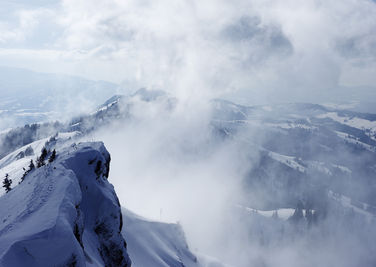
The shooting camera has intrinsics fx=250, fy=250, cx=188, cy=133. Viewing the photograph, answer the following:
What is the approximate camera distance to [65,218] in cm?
1614

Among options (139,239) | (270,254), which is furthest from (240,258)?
(139,239)

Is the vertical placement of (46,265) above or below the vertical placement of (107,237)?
above

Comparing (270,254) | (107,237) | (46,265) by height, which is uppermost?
(46,265)

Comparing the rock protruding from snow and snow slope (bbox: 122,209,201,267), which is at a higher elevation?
the rock protruding from snow

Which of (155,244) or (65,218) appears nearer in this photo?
(65,218)

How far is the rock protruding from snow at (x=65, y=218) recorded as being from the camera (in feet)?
43.7

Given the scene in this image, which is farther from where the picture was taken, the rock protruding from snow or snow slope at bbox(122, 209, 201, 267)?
snow slope at bbox(122, 209, 201, 267)

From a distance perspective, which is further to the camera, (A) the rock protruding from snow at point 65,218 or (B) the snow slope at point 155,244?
(B) the snow slope at point 155,244

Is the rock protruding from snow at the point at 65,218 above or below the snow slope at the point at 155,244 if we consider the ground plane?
above

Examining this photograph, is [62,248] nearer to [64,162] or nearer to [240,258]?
[64,162]

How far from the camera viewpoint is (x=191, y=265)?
6888cm

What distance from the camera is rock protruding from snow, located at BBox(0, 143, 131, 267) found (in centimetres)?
1332

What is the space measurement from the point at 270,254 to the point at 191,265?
155 meters

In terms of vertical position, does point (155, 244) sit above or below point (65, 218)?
below
